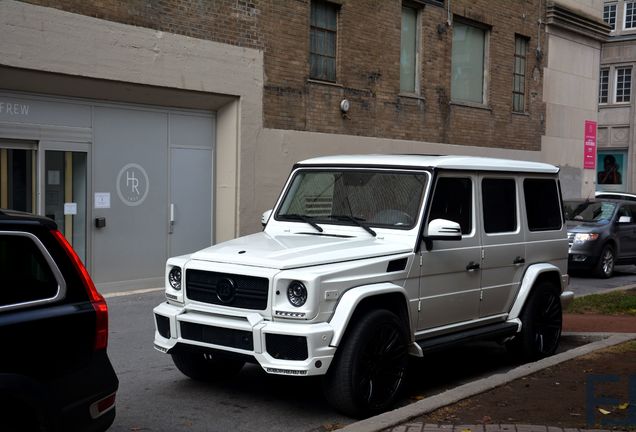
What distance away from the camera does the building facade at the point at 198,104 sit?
12.0 metres

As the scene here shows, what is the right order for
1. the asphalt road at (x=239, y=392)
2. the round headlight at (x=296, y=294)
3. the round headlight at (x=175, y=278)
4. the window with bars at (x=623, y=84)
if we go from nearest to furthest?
the round headlight at (x=296, y=294) → the asphalt road at (x=239, y=392) → the round headlight at (x=175, y=278) → the window with bars at (x=623, y=84)

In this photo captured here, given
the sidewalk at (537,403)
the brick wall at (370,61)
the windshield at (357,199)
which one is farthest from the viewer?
the brick wall at (370,61)

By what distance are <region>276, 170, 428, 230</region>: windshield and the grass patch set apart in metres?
5.44

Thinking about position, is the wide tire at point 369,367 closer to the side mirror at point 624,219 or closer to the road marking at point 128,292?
the road marking at point 128,292

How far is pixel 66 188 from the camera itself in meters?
12.5

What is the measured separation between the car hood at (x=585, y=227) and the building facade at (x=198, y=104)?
147 inches

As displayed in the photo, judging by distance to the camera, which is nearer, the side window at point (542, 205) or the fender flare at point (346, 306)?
the fender flare at point (346, 306)

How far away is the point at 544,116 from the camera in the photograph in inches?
937

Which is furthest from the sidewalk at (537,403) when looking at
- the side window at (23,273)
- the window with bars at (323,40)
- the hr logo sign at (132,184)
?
the window with bars at (323,40)

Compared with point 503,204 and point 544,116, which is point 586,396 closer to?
point 503,204

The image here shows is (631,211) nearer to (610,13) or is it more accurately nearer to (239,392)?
(239,392)

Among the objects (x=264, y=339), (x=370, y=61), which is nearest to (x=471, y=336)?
(x=264, y=339)

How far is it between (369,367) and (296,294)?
84cm

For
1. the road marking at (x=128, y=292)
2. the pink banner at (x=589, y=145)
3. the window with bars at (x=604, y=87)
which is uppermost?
the window with bars at (x=604, y=87)
